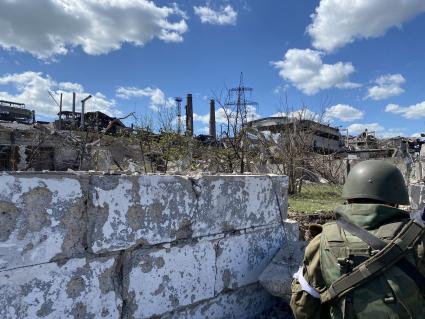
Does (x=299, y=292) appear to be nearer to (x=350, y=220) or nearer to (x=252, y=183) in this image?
A: (x=350, y=220)

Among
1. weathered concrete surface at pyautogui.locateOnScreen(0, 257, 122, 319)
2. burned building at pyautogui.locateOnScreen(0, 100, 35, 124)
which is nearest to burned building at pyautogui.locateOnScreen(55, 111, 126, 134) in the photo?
weathered concrete surface at pyautogui.locateOnScreen(0, 257, 122, 319)

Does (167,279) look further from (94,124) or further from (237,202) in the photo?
(94,124)

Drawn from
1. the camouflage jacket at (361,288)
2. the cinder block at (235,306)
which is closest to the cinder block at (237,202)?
the cinder block at (235,306)

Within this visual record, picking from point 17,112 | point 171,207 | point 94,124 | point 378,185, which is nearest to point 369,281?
point 378,185

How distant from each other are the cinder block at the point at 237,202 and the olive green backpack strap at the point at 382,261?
1173 mm

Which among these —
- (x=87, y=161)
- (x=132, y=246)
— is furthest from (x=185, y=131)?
(x=132, y=246)

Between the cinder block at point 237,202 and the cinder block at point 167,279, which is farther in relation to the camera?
the cinder block at point 237,202

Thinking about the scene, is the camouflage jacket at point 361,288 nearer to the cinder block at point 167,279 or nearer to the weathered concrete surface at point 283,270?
the cinder block at point 167,279

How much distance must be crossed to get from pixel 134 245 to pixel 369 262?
1.31 m

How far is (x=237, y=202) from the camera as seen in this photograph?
10.3 feet

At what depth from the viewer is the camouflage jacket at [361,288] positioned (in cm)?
177

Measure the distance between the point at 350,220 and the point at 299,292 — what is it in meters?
0.50

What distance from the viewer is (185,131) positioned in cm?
1104

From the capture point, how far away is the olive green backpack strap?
5.97 feet
